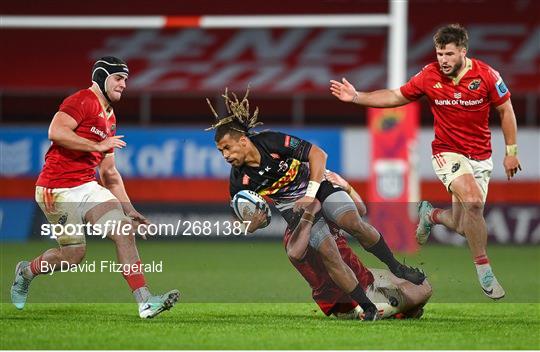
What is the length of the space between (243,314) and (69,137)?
201 centimetres

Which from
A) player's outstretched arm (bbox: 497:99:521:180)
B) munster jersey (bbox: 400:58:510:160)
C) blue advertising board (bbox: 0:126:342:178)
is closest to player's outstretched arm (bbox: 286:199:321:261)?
munster jersey (bbox: 400:58:510:160)

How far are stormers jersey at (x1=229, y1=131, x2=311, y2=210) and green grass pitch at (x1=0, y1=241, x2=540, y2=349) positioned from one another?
2.39ft

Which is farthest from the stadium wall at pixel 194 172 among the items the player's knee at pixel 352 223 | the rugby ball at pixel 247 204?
the rugby ball at pixel 247 204

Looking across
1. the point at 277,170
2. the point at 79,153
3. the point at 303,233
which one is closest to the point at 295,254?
the point at 303,233

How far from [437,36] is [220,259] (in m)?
6.40

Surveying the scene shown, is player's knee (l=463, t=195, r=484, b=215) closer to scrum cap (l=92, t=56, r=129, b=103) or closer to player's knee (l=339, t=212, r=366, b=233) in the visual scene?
player's knee (l=339, t=212, r=366, b=233)

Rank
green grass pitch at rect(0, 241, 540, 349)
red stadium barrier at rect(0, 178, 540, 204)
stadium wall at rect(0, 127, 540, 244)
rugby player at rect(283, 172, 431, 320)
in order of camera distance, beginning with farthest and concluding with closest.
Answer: red stadium barrier at rect(0, 178, 540, 204)
stadium wall at rect(0, 127, 540, 244)
rugby player at rect(283, 172, 431, 320)
green grass pitch at rect(0, 241, 540, 349)

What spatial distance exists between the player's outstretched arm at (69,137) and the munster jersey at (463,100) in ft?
8.34

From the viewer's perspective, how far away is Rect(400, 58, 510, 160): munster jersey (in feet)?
30.4

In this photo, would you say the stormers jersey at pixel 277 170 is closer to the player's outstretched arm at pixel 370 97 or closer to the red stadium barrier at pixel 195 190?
the player's outstretched arm at pixel 370 97

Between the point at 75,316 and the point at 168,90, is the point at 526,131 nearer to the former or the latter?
the point at 168,90

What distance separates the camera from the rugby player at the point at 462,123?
9156 millimetres

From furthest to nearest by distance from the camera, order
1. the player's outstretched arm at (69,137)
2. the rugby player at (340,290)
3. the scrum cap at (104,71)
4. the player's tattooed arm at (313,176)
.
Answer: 1. the scrum cap at (104,71)
2. the rugby player at (340,290)
3. the player's tattooed arm at (313,176)
4. the player's outstretched arm at (69,137)

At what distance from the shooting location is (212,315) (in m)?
9.34
